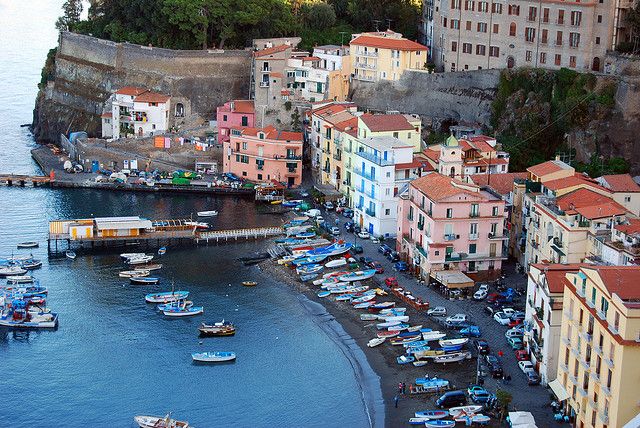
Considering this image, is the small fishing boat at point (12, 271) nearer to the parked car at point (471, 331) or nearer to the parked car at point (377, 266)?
the parked car at point (377, 266)

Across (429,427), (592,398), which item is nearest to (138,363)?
(429,427)

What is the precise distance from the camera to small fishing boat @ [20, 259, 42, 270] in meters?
61.9

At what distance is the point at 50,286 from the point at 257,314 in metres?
10.9

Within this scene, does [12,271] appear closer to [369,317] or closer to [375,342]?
[369,317]

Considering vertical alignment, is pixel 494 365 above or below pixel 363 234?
below

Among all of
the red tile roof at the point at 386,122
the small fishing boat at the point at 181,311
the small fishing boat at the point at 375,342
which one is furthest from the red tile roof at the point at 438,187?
the small fishing boat at the point at 181,311

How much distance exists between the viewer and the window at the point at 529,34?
74.2m

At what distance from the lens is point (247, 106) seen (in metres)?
81.5

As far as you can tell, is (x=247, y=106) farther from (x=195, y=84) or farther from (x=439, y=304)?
(x=439, y=304)

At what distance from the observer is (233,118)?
266 feet

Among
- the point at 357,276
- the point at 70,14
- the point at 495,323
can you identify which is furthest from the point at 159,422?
the point at 70,14

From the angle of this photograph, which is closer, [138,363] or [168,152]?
[138,363]

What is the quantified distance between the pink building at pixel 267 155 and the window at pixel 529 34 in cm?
1510

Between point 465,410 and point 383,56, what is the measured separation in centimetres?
3880
